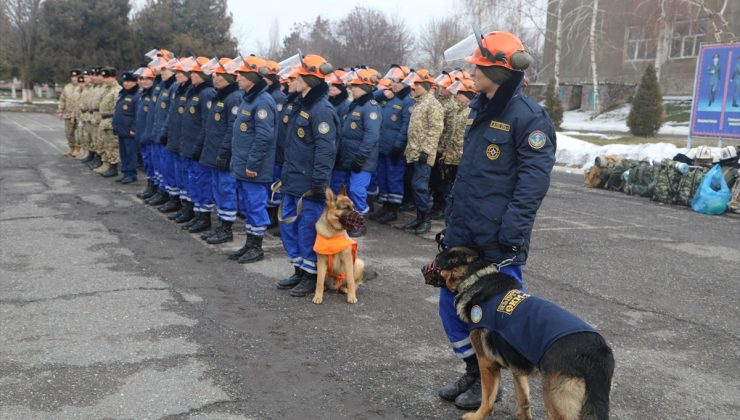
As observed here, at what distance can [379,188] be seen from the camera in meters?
10.0

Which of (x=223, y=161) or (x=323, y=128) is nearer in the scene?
(x=323, y=128)

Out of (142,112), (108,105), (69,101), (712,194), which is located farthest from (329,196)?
(69,101)

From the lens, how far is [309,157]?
6012mm

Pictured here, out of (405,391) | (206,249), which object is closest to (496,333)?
(405,391)

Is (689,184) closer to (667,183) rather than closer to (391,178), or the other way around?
(667,183)

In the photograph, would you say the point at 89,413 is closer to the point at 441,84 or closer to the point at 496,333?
the point at 496,333

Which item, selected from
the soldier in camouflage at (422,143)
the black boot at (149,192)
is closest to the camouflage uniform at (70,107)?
the black boot at (149,192)

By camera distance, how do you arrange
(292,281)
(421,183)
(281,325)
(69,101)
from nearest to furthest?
(281,325)
(292,281)
(421,183)
(69,101)

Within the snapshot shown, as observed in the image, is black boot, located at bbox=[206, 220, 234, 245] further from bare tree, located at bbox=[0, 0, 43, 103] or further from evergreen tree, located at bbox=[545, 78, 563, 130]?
bare tree, located at bbox=[0, 0, 43, 103]

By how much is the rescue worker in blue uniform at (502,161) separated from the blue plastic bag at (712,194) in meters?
9.43

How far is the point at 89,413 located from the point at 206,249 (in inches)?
162

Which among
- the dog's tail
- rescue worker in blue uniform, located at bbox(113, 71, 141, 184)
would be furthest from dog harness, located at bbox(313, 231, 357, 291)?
rescue worker in blue uniform, located at bbox(113, 71, 141, 184)

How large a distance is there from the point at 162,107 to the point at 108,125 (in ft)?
13.8

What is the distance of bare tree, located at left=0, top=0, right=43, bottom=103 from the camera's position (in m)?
42.1
